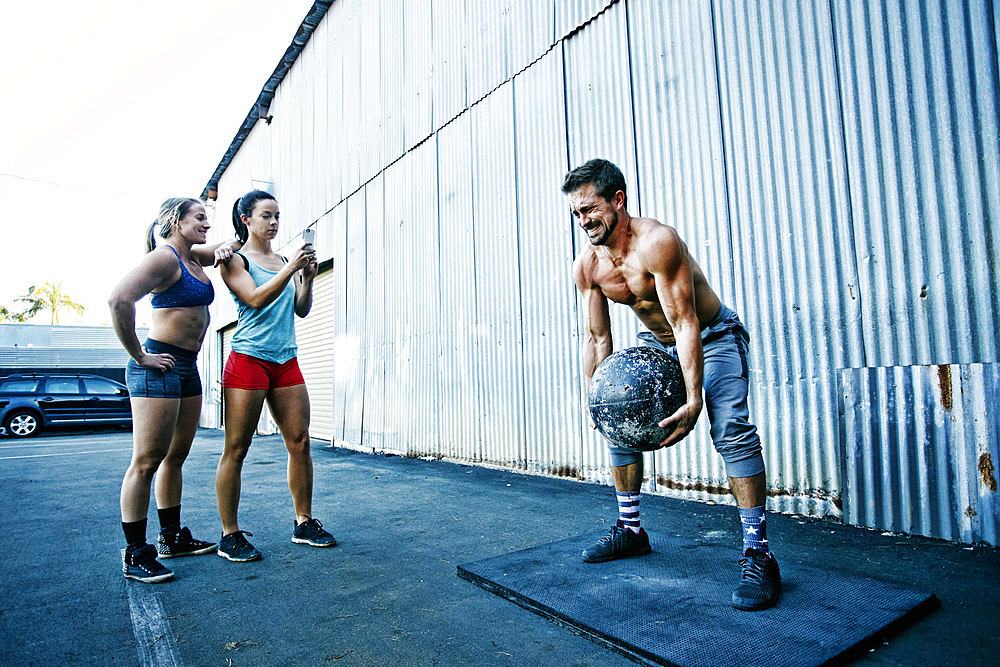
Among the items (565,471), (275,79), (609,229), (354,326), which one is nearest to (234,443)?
(609,229)

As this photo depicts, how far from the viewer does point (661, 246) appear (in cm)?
233

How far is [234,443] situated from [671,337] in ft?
7.40

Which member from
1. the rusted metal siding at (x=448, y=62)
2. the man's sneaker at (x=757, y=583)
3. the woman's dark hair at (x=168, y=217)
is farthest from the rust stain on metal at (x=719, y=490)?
the rusted metal siding at (x=448, y=62)

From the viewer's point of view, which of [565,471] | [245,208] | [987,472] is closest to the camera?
[987,472]

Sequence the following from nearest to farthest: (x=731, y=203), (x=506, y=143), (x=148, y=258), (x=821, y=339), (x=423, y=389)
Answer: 1. (x=148, y=258)
2. (x=821, y=339)
3. (x=731, y=203)
4. (x=506, y=143)
5. (x=423, y=389)

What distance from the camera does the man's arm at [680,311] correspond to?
2.30 m

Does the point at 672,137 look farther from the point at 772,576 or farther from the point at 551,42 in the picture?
the point at 772,576

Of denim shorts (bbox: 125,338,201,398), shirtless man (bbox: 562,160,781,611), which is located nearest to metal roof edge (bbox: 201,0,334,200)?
denim shorts (bbox: 125,338,201,398)

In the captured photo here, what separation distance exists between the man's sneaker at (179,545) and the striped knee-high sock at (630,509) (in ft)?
7.16

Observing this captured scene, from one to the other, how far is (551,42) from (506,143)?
1.06 m

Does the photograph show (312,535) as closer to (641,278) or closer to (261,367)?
(261,367)

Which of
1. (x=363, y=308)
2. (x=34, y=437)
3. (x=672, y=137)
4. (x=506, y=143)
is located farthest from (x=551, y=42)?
(x=34, y=437)

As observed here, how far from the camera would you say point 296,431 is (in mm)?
3105

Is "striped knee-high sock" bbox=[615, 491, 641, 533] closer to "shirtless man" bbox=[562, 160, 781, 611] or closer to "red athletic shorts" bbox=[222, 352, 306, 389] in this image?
"shirtless man" bbox=[562, 160, 781, 611]
